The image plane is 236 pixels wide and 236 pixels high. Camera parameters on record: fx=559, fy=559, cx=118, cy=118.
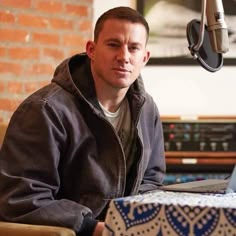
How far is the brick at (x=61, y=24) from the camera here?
9.77 ft

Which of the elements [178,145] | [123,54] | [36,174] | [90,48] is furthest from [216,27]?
[178,145]

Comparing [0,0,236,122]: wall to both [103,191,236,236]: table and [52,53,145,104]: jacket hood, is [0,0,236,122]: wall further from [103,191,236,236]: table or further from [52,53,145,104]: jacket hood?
[103,191,236,236]: table

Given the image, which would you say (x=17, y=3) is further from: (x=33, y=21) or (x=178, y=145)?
(x=178, y=145)

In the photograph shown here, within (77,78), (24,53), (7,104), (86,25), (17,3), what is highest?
(17,3)

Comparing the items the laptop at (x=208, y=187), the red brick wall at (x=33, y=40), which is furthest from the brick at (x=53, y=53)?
the laptop at (x=208, y=187)

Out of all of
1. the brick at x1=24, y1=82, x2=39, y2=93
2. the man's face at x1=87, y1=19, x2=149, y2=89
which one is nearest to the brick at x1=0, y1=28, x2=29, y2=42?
the brick at x1=24, y1=82, x2=39, y2=93

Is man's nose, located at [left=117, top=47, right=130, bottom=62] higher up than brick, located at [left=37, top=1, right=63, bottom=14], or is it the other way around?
brick, located at [left=37, top=1, right=63, bottom=14]

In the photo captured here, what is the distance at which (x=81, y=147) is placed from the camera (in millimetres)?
1688

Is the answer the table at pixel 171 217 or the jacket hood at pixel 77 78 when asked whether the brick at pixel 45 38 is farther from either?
the table at pixel 171 217

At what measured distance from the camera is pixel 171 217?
3.55 ft

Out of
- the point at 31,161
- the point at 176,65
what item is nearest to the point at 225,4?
the point at 176,65

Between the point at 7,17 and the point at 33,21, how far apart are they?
0.45 ft

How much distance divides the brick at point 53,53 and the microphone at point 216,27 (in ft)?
5.24

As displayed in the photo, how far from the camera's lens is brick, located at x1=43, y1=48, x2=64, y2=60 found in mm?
2961
